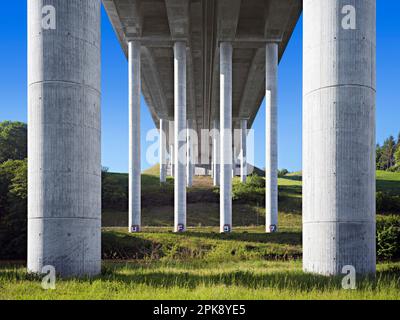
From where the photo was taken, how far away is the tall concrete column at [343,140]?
1379 centimetres

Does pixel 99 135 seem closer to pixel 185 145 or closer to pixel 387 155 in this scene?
pixel 185 145

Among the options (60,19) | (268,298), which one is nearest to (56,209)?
(60,19)

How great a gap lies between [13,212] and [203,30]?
22749 mm

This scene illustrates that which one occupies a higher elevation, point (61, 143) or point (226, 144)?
point (226, 144)

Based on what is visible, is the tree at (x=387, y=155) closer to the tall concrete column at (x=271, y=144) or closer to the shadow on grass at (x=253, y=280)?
the tall concrete column at (x=271, y=144)

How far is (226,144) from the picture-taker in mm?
37625

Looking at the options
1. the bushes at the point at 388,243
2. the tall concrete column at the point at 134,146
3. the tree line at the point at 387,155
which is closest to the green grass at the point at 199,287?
the bushes at the point at 388,243

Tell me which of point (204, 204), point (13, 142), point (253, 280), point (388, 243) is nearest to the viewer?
point (253, 280)

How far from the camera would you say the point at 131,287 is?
11.8 meters

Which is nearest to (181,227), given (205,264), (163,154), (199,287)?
(205,264)

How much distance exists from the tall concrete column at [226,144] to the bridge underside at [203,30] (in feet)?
5.84

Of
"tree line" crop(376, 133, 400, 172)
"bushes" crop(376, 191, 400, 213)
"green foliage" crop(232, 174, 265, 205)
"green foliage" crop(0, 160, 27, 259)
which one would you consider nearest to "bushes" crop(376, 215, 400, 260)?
"green foliage" crop(0, 160, 27, 259)

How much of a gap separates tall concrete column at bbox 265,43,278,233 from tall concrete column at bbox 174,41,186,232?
20.3ft

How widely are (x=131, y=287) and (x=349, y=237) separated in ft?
20.1
